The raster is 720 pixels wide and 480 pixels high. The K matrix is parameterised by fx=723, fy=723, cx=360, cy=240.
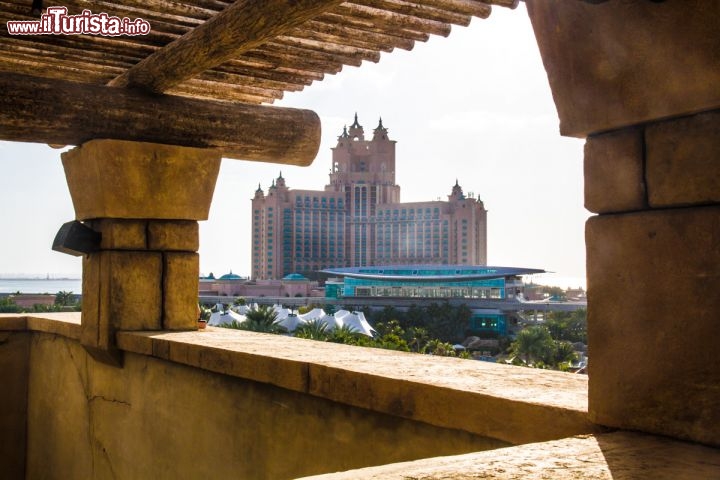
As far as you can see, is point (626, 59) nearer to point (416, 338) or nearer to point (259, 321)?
point (259, 321)

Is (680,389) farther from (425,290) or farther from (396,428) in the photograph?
(425,290)

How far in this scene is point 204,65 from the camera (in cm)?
368

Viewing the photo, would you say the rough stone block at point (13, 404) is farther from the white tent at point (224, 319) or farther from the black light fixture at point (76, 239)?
the white tent at point (224, 319)

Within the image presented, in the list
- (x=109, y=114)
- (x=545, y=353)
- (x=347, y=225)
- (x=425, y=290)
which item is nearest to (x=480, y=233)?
(x=347, y=225)

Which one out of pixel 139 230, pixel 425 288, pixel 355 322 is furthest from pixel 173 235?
pixel 425 288

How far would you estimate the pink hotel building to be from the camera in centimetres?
10294

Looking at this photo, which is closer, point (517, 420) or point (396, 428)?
point (517, 420)

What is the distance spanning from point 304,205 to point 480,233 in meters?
25.8

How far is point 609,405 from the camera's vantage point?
1931mm

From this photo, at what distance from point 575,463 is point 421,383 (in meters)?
0.74

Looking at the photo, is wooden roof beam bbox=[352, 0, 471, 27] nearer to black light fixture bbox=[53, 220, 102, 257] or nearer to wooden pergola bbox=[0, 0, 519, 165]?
wooden pergola bbox=[0, 0, 519, 165]

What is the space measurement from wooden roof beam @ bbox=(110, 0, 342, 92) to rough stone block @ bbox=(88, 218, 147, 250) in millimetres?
824

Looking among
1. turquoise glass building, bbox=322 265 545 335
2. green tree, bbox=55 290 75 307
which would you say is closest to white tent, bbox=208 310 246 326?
green tree, bbox=55 290 75 307

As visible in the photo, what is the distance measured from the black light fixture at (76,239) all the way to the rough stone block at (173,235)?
1.06 ft
